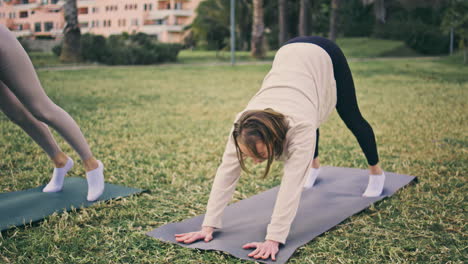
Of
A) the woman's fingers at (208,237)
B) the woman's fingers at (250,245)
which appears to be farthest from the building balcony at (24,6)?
the woman's fingers at (250,245)

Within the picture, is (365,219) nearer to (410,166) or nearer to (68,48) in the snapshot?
(410,166)

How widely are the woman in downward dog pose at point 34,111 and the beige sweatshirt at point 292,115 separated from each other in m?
1.19

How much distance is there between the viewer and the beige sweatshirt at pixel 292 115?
99.0 inches

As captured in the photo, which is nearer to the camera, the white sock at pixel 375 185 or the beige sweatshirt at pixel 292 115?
the beige sweatshirt at pixel 292 115

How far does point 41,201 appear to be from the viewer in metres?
3.44

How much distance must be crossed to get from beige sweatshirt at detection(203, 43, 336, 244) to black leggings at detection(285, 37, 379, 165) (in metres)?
0.09

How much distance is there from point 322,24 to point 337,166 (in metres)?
28.8

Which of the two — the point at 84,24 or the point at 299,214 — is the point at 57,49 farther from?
the point at 299,214

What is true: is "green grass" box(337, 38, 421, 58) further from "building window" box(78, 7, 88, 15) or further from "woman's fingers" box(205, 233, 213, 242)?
"woman's fingers" box(205, 233, 213, 242)

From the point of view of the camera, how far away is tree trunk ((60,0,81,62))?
707 inches

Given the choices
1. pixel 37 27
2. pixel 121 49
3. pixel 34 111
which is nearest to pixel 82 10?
pixel 121 49

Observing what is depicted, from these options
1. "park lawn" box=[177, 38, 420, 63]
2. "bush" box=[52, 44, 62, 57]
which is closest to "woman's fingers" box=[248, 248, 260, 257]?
"bush" box=[52, 44, 62, 57]

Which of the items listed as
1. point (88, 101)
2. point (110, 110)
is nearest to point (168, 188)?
point (110, 110)

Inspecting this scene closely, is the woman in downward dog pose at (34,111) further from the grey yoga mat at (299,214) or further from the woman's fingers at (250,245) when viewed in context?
the woman's fingers at (250,245)
